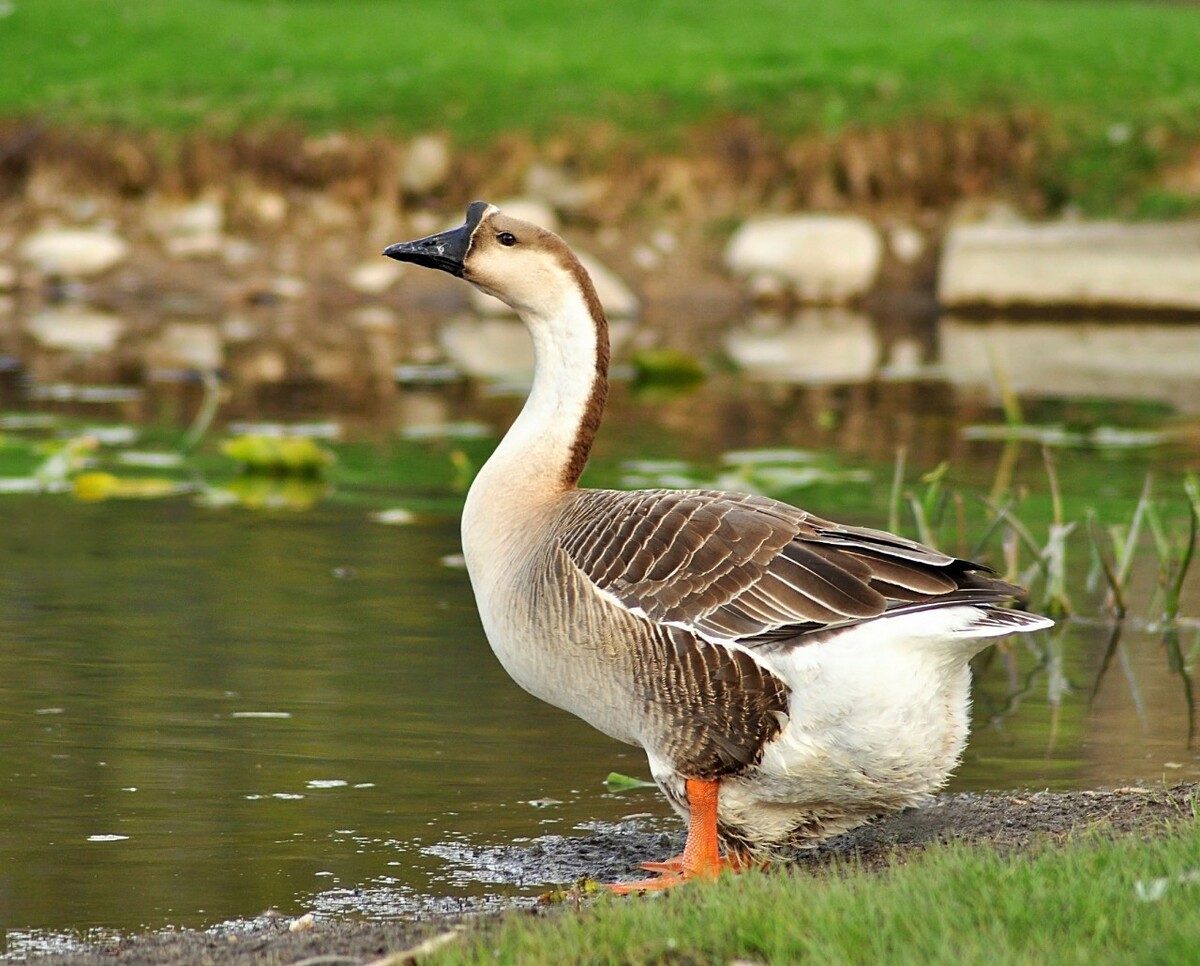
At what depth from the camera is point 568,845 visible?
18.9 ft

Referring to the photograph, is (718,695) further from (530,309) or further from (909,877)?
(530,309)

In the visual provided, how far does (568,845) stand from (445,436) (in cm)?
763

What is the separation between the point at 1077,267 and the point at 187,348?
9.57 meters

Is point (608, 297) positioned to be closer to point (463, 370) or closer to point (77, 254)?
point (463, 370)

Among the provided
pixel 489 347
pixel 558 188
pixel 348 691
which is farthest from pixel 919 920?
pixel 558 188

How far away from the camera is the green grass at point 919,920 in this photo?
3975 mm

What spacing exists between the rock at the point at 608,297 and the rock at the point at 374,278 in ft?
3.22

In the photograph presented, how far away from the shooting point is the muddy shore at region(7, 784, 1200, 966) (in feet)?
14.7

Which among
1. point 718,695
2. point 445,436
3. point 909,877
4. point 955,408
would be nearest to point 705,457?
point 445,436

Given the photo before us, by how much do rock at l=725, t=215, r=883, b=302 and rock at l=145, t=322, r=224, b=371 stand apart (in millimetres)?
6076

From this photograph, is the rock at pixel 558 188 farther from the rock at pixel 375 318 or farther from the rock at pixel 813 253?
the rock at pixel 375 318

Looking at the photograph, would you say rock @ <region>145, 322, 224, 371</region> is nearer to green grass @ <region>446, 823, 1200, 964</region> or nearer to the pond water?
the pond water

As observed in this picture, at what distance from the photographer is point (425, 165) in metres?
22.6

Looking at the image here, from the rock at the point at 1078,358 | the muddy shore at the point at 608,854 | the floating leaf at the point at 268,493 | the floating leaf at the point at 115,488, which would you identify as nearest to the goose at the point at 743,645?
A: the muddy shore at the point at 608,854
